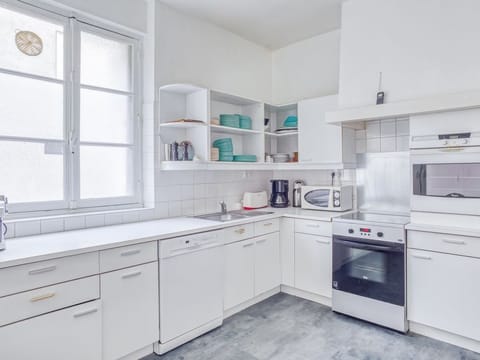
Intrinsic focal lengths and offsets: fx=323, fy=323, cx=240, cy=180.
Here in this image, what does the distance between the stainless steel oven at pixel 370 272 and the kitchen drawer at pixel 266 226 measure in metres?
0.63

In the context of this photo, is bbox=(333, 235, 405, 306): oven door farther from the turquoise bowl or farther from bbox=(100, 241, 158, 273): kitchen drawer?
bbox=(100, 241, 158, 273): kitchen drawer

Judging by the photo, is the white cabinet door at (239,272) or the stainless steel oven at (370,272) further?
the white cabinet door at (239,272)

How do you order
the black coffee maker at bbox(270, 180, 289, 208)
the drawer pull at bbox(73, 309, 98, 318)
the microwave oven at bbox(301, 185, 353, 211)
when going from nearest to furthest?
the drawer pull at bbox(73, 309, 98, 318)
the microwave oven at bbox(301, 185, 353, 211)
the black coffee maker at bbox(270, 180, 289, 208)

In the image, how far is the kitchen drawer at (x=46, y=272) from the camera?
1.67m

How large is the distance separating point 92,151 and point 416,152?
2.71 meters

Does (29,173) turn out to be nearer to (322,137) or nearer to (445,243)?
(322,137)

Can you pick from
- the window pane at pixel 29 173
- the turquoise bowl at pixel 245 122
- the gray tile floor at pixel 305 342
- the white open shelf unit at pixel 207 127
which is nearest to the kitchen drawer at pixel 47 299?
the gray tile floor at pixel 305 342

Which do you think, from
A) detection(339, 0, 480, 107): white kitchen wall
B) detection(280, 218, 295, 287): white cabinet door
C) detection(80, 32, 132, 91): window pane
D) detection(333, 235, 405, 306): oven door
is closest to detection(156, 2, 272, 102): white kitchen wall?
detection(80, 32, 132, 91): window pane

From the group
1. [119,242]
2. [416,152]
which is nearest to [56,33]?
[119,242]

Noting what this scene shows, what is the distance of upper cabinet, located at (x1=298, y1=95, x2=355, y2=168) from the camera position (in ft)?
11.0

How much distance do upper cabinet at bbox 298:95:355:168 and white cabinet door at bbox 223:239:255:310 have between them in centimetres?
119

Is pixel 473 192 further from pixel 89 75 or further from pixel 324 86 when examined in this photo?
pixel 89 75

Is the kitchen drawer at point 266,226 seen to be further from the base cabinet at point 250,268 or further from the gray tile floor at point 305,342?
the gray tile floor at point 305,342

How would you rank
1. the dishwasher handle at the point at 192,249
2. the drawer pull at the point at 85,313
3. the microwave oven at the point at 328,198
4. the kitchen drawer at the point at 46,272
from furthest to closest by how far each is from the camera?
the microwave oven at the point at 328,198, the dishwasher handle at the point at 192,249, the drawer pull at the point at 85,313, the kitchen drawer at the point at 46,272
